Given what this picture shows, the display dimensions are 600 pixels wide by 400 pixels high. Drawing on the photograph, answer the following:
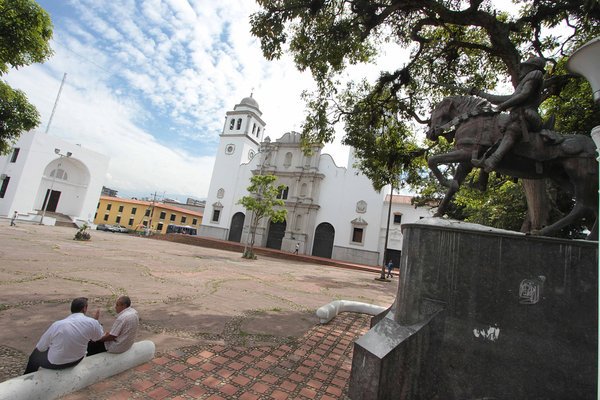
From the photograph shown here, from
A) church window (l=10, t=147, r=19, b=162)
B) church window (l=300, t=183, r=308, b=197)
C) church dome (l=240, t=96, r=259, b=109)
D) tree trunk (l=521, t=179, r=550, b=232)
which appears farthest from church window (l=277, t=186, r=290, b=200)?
tree trunk (l=521, t=179, r=550, b=232)

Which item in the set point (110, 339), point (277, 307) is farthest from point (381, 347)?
point (277, 307)

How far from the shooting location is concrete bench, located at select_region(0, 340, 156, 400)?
2.38 metres

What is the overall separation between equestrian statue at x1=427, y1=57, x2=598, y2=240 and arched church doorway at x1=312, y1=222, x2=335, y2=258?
27576mm

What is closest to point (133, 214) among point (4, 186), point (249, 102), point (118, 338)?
point (4, 186)

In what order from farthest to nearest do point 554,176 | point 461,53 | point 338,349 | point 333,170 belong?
point 333,170 < point 461,53 < point 338,349 < point 554,176

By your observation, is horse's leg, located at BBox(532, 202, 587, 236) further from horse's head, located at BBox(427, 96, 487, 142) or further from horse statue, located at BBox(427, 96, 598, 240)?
horse's head, located at BBox(427, 96, 487, 142)

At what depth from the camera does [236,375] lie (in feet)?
11.2

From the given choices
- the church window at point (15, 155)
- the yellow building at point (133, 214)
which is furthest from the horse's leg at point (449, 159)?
the yellow building at point (133, 214)

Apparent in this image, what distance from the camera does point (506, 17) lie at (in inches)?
350

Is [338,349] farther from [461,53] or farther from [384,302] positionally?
[461,53]

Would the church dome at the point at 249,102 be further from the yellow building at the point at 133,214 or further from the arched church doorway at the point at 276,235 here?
the yellow building at the point at 133,214

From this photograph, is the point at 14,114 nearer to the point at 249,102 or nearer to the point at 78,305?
the point at 78,305

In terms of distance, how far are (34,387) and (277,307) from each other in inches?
186

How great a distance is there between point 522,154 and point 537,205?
4.99ft
